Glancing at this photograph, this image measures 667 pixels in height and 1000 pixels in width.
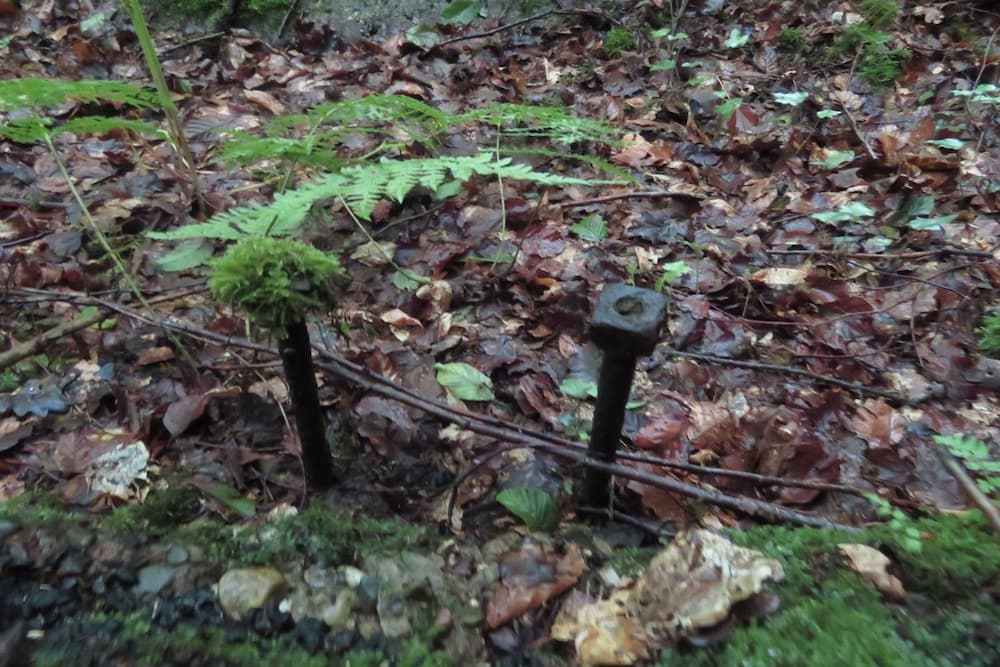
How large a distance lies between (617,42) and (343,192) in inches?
136

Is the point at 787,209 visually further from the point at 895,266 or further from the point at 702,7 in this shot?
the point at 702,7

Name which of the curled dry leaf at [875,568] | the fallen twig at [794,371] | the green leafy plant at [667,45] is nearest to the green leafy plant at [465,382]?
the fallen twig at [794,371]

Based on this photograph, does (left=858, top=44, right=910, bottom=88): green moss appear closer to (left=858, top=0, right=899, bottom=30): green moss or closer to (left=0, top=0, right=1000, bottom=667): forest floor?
(left=0, top=0, right=1000, bottom=667): forest floor

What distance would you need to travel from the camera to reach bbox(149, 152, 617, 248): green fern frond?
1.88m

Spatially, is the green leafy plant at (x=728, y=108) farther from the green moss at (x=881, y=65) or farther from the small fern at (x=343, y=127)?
the small fern at (x=343, y=127)

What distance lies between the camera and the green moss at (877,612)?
980 mm

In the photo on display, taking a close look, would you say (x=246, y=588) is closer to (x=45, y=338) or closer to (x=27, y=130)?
(x=45, y=338)

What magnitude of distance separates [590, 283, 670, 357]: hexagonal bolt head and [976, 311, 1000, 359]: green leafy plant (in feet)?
6.03

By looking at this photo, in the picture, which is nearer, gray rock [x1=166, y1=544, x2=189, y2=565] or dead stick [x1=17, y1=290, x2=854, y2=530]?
gray rock [x1=166, y1=544, x2=189, y2=565]

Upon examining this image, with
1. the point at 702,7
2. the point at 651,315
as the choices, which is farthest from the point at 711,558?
the point at 702,7

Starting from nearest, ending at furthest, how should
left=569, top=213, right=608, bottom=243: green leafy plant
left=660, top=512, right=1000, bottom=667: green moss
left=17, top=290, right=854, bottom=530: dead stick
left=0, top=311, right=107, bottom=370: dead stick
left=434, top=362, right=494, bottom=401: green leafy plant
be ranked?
left=660, top=512, right=1000, bottom=667: green moss, left=17, top=290, right=854, bottom=530: dead stick, left=0, top=311, right=107, bottom=370: dead stick, left=434, top=362, right=494, bottom=401: green leafy plant, left=569, top=213, right=608, bottom=243: green leafy plant

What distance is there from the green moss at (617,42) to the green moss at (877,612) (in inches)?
164

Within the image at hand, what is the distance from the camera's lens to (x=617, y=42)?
463cm

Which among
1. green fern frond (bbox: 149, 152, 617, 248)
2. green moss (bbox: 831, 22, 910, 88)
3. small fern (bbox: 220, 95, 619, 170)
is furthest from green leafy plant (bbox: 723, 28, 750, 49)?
green fern frond (bbox: 149, 152, 617, 248)
